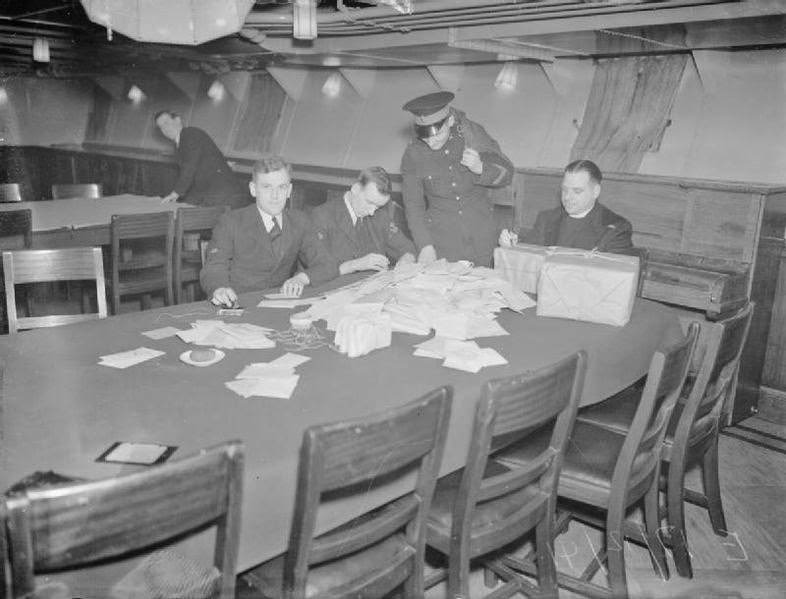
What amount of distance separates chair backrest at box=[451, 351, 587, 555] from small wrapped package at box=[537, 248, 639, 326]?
91 cm

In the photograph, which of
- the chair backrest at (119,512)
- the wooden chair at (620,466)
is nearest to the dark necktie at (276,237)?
the wooden chair at (620,466)

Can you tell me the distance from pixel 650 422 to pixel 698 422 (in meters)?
0.41

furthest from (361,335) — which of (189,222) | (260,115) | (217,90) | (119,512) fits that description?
(217,90)

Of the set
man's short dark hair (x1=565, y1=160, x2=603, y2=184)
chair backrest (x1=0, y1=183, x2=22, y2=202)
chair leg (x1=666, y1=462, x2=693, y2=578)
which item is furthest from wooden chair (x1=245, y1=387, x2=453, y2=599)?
chair backrest (x1=0, y1=183, x2=22, y2=202)

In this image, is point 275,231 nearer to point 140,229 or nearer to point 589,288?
point 140,229

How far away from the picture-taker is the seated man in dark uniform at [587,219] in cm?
392

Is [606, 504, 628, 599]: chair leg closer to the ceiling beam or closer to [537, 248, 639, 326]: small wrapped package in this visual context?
[537, 248, 639, 326]: small wrapped package

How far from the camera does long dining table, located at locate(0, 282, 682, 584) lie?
1.60 metres

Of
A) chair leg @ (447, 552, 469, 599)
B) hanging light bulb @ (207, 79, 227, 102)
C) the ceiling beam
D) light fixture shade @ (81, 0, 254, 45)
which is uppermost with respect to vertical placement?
hanging light bulb @ (207, 79, 227, 102)

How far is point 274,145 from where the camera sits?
28.8 ft

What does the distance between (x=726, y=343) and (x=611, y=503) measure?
69 cm

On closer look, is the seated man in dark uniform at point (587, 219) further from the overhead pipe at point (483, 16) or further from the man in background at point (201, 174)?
the man in background at point (201, 174)

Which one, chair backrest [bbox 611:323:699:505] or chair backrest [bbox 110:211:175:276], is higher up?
chair backrest [bbox 110:211:175:276]

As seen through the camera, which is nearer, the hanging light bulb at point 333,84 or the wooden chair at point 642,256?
the wooden chair at point 642,256
